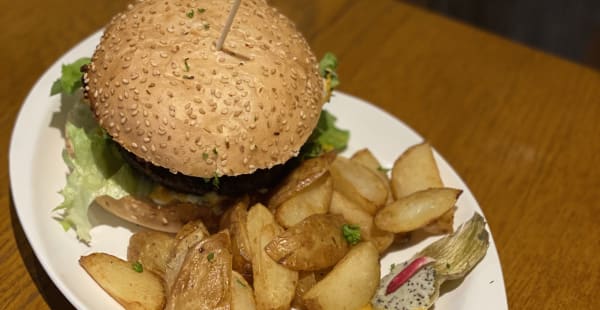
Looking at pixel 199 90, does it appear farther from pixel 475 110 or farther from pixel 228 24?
pixel 475 110

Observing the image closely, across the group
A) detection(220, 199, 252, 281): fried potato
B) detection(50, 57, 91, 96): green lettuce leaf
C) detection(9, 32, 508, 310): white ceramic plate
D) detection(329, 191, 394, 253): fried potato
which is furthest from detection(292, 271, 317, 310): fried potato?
detection(50, 57, 91, 96): green lettuce leaf

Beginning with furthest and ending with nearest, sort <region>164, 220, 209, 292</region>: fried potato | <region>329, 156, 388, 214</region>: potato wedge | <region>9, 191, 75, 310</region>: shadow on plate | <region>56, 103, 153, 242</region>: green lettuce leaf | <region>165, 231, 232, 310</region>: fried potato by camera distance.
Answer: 1. <region>329, 156, 388, 214</region>: potato wedge
2. <region>56, 103, 153, 242</region>: green lettuce leaf
3. <region>9, 191, 75, 310</region>: shadow on plate
4. <region>164, 220, 209, 292</region>: fried potato
5. <region>165, 231, 232, 310</region>: fried potato

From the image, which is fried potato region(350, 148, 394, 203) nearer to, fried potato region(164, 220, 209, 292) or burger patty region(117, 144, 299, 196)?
burger patty region(117, 144, 299, 196)

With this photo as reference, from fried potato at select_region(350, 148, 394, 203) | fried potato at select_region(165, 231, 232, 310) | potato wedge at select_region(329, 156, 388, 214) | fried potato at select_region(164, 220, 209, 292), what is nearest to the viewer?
fried potato at select_region(165, 231, 232, 310)

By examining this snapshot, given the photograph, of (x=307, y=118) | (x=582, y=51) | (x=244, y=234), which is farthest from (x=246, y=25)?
(x=582, y=51)

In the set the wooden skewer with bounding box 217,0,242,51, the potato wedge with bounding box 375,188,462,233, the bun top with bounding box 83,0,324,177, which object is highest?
the wooden skewer with bounding box 217,0,242,51

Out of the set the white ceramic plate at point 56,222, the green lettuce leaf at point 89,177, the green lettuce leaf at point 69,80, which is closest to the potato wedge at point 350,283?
the white ceramic plate at point 56,222
